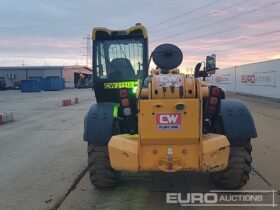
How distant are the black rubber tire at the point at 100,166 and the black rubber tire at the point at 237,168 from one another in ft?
5.31

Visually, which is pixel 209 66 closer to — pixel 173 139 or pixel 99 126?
pixel 173 139

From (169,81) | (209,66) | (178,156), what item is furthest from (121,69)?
(178,156)

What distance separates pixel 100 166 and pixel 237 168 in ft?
6.70

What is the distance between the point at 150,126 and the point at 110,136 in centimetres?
97

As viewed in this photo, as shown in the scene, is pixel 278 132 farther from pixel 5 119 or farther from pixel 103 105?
→ pixel 5 119

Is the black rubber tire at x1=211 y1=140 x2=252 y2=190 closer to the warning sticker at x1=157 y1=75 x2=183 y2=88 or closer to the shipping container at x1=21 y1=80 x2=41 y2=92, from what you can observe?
the warning sticker at x1=157 y1=75 x2=183 y2=88

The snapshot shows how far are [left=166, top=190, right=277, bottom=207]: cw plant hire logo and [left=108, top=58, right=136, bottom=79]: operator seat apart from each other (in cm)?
300

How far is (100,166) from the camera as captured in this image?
659cm

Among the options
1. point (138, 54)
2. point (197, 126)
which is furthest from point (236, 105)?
point (138, 54)

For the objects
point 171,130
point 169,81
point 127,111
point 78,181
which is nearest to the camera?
point 171,130

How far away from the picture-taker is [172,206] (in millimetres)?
6055

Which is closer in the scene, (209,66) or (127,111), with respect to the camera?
(127,111)

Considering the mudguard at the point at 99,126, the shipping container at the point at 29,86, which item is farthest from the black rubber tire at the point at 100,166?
the shipping container at the point at 29,86

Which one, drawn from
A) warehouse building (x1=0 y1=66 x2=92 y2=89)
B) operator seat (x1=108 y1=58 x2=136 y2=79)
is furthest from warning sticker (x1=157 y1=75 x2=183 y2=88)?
warehouse building (x1=0 y1=66 x2=92 y2=89)
